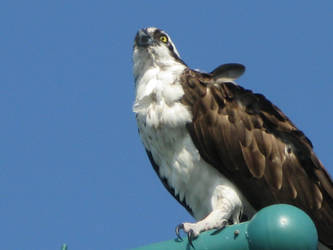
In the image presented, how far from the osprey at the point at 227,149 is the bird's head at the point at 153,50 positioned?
1.18 ft

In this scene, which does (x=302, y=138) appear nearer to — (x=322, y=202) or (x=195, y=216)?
(x=322, y=202)

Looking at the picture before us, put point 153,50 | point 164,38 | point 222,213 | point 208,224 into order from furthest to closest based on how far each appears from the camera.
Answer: point 164,38, point 153,50, point 222,213, point 208,224

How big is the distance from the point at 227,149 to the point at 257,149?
26cm

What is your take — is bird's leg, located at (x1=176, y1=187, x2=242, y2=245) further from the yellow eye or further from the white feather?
the yellow eye

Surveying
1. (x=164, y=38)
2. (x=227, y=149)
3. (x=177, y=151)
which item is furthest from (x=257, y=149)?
(x=164, y=38)

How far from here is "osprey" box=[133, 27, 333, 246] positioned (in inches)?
244

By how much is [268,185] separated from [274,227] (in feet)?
9.31

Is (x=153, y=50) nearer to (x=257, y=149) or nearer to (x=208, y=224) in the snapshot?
(x=257, y=149)

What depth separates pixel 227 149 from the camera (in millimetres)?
6301

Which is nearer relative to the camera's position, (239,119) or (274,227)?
(274,227)

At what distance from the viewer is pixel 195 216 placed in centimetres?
657

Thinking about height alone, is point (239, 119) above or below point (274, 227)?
above

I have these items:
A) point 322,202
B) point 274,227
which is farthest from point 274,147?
point 274,227

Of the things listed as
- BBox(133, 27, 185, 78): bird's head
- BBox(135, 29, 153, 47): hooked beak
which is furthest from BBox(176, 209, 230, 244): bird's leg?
BBox(135, 29, 153, 47): hooked beak
